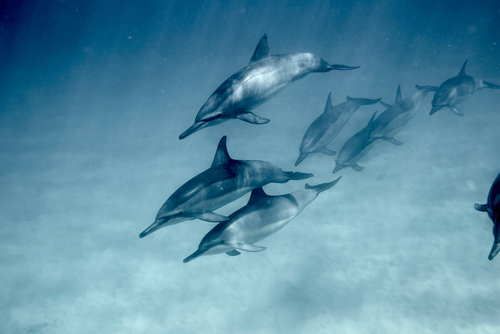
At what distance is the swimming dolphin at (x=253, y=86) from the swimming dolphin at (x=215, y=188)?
69cm

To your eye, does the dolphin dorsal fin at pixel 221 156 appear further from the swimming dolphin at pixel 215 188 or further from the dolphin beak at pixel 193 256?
the dolphin beak at pixel 193 256

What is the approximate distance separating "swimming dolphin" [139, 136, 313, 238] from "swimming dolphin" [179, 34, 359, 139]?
0.69 m

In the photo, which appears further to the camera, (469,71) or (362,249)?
(469,71)

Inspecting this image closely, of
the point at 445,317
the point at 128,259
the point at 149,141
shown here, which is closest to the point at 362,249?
the point at 445,317

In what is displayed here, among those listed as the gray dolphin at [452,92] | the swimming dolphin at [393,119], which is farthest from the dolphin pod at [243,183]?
the gray dolphin at [452,92]

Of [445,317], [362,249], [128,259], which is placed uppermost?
[128,259]

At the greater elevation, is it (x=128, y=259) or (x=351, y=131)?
(x=351, y=131)

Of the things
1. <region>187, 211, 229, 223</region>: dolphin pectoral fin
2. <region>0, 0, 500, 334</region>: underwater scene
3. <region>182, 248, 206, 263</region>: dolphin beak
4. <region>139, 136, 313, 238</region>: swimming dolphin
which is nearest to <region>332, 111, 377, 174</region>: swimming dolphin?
<region>0, 0, 500, 334</region>: underwater scene

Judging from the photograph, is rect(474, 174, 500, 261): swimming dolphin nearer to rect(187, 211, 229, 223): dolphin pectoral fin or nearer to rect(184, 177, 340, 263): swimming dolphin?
rect(184, 177, 340, 263): swimming dolphin

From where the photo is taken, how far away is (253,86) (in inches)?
145

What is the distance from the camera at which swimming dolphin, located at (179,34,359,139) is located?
3.40 meters

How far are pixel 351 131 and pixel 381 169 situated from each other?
4.35 m

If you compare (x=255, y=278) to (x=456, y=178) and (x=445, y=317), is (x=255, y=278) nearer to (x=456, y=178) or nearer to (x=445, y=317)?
(x=445, y=317)

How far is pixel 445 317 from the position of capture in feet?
17.8
